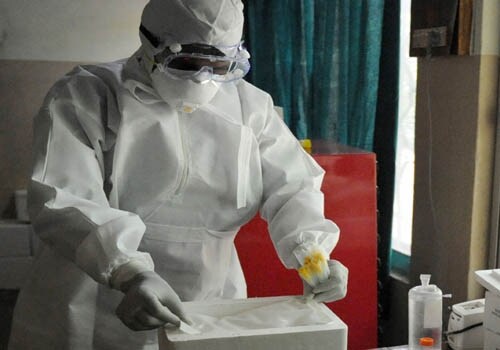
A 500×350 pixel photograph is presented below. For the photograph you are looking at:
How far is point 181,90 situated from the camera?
1372 mm

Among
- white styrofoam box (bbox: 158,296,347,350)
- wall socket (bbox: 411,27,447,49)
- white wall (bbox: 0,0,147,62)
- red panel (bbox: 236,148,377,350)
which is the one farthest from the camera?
white wall (bbox: 0,0,147,62)

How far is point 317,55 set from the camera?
9.51 ft

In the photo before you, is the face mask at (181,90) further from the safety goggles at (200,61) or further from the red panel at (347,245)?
the red panel at (347,245)

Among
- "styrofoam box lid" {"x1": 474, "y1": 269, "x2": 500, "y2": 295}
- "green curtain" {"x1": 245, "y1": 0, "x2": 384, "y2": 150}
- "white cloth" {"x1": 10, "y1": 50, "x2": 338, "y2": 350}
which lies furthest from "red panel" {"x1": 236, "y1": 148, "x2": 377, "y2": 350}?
"styrofoam box lid" {"x1": 474, "y1": 269, "x2": 500, "y2": 295}

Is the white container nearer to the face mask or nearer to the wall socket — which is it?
the face mask

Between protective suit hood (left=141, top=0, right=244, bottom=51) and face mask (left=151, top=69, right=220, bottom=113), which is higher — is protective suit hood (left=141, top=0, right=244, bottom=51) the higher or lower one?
the higher one

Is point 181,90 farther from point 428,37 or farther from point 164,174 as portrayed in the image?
point 428,37

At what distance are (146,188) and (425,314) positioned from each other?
81 cm

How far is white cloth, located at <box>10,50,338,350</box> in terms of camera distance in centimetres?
125

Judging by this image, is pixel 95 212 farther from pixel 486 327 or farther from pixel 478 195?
pixel 478 195

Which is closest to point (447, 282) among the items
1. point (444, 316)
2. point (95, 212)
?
point (444, 316)

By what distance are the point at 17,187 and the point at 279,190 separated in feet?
6.35

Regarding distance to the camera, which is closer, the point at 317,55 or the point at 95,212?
the point at 95,212

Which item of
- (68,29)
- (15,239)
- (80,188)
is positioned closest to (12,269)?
(15,239)
